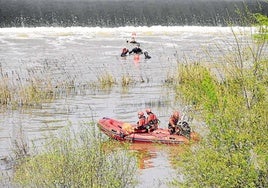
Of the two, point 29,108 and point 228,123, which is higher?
point 228,123

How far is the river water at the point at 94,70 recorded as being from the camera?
2467 centimetres

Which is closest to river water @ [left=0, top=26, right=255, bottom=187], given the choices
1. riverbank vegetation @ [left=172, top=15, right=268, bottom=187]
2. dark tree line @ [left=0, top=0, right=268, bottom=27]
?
riverbank vegetation @ [left=172, top=15, right=268, bottom=187]

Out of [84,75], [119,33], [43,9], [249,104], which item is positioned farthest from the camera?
[43,9]

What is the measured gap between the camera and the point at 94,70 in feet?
133

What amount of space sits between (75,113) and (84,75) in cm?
1093

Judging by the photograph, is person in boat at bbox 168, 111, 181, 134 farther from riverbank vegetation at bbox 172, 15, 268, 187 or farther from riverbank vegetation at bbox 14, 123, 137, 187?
riverbank vegetation at bbox 14, 123, 137, 187

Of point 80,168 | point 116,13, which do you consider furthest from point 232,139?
point 116,13

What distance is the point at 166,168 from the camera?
63.3ft

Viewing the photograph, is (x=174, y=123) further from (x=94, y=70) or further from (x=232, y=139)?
(x=94, y=70)

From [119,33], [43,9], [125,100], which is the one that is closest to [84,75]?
[125,100]

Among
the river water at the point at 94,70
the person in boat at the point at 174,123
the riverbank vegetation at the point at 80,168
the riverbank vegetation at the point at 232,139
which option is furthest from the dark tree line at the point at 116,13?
the riverbank vegetation at the point at 80,168

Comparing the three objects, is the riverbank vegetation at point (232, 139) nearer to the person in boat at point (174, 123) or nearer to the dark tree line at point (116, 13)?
the person in boat at point (174, 123)

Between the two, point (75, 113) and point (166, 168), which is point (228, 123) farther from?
point (75, 113)

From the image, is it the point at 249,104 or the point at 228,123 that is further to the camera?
the point at 249,104
